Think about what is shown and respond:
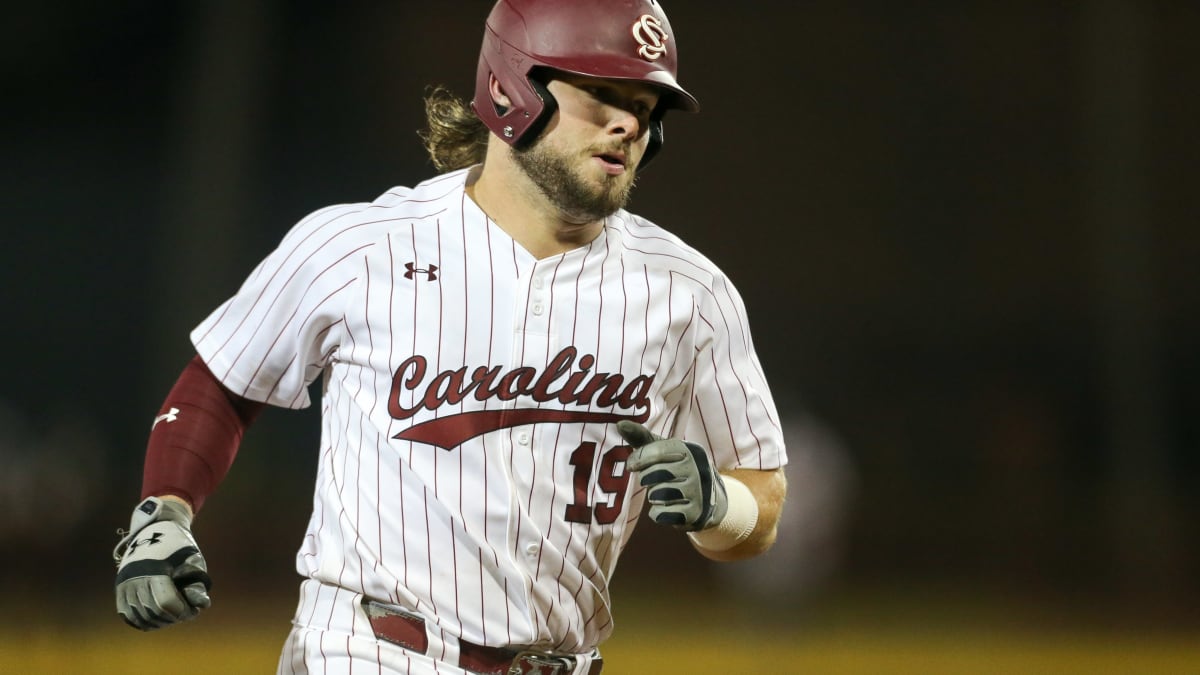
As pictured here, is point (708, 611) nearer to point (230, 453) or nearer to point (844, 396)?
point (844, 396)

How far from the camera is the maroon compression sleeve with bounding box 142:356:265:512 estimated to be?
232 cm

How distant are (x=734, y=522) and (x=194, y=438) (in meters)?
0.99

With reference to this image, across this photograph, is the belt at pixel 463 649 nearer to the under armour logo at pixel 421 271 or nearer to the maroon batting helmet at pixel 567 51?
the under armour logo at pixel 421 271

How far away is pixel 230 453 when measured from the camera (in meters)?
2.40

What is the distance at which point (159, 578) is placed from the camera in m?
2.04

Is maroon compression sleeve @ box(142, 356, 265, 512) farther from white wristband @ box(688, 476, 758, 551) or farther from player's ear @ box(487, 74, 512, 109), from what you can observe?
white wristband @ box(688, 476, 758, 551)

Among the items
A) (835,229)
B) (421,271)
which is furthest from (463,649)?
(835,229)

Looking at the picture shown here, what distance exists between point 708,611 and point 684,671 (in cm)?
131

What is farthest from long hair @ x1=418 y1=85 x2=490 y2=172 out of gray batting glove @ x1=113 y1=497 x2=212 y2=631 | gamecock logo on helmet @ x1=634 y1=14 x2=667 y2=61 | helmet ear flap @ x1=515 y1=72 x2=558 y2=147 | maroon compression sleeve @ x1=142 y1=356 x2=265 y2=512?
gray batting glove @ x1=113 y1=497 x2=212 y2=631

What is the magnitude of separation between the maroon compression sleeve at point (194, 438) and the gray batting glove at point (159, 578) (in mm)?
146

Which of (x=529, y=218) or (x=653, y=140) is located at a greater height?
(x=653, y=140)

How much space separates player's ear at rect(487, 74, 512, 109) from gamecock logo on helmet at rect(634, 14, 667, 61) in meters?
0.27

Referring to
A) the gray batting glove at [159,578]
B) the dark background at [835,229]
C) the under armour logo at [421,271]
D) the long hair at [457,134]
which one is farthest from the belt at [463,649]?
the dark background at [835,229]

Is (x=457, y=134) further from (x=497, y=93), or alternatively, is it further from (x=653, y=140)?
(x=653, y=140)
